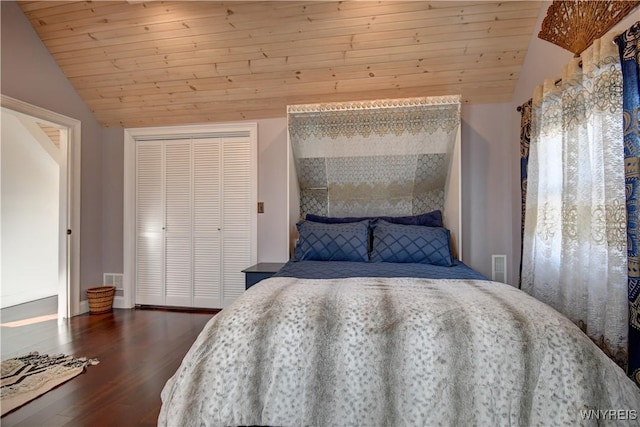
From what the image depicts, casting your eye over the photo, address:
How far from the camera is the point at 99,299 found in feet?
9.97

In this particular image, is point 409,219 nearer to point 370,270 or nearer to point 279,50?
point 370,270

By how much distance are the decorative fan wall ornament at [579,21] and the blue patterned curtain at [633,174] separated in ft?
0.94

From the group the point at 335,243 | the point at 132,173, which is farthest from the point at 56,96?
the point at 335,243

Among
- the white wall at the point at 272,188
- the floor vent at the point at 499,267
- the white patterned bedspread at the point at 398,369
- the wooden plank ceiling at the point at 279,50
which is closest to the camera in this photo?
the white patterned bedspread at the point at 398,369

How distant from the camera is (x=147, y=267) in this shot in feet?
10.8

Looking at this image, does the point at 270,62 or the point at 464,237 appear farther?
the point at 464,237

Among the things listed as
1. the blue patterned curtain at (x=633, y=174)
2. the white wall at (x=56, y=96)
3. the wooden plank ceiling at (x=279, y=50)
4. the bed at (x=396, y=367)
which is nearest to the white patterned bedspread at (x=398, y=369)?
the bed at (x=396, y=367)

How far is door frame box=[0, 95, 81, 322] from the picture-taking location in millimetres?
2926

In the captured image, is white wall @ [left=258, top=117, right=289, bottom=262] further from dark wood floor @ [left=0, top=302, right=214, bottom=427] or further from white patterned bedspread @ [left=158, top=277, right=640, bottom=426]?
white patterned bedspread @ [left=158, top=277, right=640, bottom=426]

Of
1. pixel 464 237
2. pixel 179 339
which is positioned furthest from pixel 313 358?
pixel 464 237

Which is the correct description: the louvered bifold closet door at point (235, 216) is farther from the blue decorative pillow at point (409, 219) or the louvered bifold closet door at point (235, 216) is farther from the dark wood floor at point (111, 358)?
the blue decorative pillow at point (409, 219)

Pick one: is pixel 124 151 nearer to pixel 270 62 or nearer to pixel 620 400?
pixel 270 62

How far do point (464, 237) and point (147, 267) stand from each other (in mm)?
3430

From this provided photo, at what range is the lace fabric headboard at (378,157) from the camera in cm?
251
